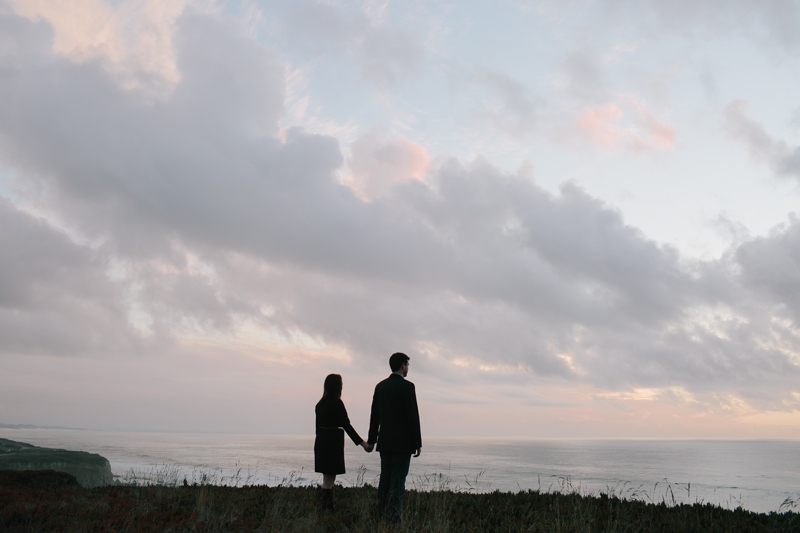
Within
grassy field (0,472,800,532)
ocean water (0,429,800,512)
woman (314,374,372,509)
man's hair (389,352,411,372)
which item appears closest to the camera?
grassy field (0,472,800,532)

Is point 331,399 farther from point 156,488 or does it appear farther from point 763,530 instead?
point 763,530

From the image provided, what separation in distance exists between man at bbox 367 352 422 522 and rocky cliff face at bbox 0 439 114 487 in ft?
51.3

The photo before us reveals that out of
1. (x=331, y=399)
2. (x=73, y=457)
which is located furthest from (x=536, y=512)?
(x=73, y=457)

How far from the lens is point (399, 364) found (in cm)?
832

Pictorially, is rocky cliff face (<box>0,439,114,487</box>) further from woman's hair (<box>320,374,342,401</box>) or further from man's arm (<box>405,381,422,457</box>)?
man's arm (<box>405,381,422,457</box>)

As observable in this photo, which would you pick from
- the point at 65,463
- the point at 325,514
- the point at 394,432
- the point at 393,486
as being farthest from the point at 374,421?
the point at 65,463

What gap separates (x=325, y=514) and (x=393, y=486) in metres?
1.84

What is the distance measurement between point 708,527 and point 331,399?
6.50 metres

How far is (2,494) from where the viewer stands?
9.62 m

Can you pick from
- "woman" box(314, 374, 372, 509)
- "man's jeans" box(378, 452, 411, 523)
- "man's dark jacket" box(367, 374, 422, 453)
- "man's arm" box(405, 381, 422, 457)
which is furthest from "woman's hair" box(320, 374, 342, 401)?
"man's arm" box(405, 381, 422, 457)

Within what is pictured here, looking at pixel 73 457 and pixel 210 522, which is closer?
pixel 210 522

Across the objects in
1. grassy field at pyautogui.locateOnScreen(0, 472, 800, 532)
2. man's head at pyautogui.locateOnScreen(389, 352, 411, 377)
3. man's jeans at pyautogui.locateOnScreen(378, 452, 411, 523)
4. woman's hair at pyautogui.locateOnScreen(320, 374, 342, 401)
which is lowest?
grassy field at pyautogui.locateOnScreen(0, 472, 800, 532)

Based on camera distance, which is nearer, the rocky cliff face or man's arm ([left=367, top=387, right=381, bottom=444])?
man's arm ([left=367, top=387, right=381, bottom=444])

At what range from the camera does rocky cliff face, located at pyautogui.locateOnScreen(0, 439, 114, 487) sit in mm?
19484
